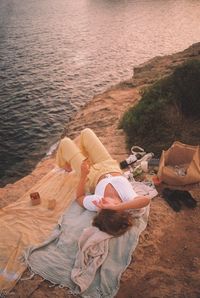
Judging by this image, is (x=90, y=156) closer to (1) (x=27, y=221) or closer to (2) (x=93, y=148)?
(2) (x=93, y=148)

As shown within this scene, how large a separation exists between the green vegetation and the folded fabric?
4.48 metres

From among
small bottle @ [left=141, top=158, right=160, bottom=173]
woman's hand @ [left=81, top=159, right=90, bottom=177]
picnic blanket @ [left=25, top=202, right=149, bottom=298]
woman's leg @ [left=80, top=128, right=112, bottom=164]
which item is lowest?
picnic blanket @ [left=25, top=202, right=149, bottom=298]

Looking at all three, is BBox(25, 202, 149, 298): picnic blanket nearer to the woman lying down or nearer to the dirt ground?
the dirt ground

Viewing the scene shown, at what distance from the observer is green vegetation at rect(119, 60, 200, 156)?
11992mm

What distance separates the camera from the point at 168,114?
40.5 feet

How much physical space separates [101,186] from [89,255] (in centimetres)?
167

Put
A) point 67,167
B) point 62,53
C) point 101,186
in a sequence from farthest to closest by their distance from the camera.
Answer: point 62,53 → point 67,167 → point 101,186

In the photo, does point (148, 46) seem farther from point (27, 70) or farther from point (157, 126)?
point (157, 126)

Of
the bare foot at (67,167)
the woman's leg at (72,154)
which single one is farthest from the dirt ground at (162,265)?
the bare foot at (67,167)

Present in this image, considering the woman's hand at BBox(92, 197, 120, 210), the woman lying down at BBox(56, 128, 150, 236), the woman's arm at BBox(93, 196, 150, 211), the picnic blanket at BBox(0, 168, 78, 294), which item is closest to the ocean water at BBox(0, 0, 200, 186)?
the picnic blanket at BBox(0, 168, 78, 294)

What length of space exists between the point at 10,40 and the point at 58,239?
112ft

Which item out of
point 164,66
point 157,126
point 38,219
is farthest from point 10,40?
point 38,219

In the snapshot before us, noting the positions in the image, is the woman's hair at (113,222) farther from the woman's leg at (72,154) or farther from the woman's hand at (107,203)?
the woman's leg at (72,154)


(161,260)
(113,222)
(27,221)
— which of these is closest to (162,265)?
(161,260)
